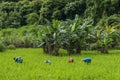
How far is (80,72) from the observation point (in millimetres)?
8883

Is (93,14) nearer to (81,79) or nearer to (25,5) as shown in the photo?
(25,5)

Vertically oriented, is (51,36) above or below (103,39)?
above

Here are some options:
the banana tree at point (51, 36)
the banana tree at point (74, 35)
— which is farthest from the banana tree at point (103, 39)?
Result: the banana tree at point (51, 36)

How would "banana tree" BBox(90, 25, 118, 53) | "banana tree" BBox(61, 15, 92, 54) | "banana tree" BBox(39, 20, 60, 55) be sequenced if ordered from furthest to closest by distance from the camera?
"banana tree" BBox(90, 25, 118, 53) < "banana tree" BBox(61, 15, 92, 54) < "banana tree" BBox(39, 20, 60, 55)

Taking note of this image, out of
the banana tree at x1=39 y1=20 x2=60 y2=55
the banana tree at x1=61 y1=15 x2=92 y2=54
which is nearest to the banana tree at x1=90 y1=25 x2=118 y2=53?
the banana tree at x1=61 y1=15 x2=92 y2=54

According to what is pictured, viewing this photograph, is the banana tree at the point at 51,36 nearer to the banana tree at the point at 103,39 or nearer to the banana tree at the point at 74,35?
the banana tree at the point at 74,35

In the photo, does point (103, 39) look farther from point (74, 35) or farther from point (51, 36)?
point (51, 36)

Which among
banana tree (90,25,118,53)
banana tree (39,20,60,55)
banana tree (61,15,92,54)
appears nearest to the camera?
banana tree (39,20,60,55)

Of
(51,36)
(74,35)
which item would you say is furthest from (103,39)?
(51,36)

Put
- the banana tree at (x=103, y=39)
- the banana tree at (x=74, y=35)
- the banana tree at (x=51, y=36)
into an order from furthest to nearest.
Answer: the banana tree at (x=103, y=39) < the banana tree at (x=74, y=35) < the banana tree at (x=51, y=36)

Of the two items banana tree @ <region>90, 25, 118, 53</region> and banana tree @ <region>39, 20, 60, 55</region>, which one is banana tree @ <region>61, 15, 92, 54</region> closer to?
banana tree @ <region>39, 20, 60, 55</region>

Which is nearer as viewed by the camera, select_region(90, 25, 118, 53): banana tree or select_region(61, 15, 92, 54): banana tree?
select_region(61, 15, 92, 54): banana tree

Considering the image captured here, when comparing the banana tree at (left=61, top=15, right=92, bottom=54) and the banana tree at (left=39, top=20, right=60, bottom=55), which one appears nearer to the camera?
the banana tree at (left=39, top=20, right=60, bottom=55)

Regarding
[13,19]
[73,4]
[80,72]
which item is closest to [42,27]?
[80,72]
